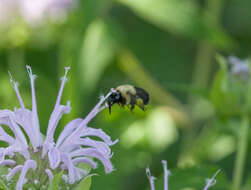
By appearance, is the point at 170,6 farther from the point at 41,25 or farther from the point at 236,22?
the point at 236,22

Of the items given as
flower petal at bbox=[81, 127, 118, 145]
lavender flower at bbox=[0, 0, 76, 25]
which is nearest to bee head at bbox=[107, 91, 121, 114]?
flower petal at bbox=[81, 127, 118, 145]

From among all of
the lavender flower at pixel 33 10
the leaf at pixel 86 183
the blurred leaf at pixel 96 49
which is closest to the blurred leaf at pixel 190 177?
the leaf at pixel 86 183

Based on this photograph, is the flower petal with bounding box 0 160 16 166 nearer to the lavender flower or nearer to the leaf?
the leaf

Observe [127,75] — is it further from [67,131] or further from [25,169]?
[25,169]

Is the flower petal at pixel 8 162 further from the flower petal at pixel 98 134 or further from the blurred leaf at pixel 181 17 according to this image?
the blurred leaf at pixel 181 17

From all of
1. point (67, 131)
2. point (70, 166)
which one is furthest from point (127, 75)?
point (70, 166)

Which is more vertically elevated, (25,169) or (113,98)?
(113,98)

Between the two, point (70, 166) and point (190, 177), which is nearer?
point (70, 166)
